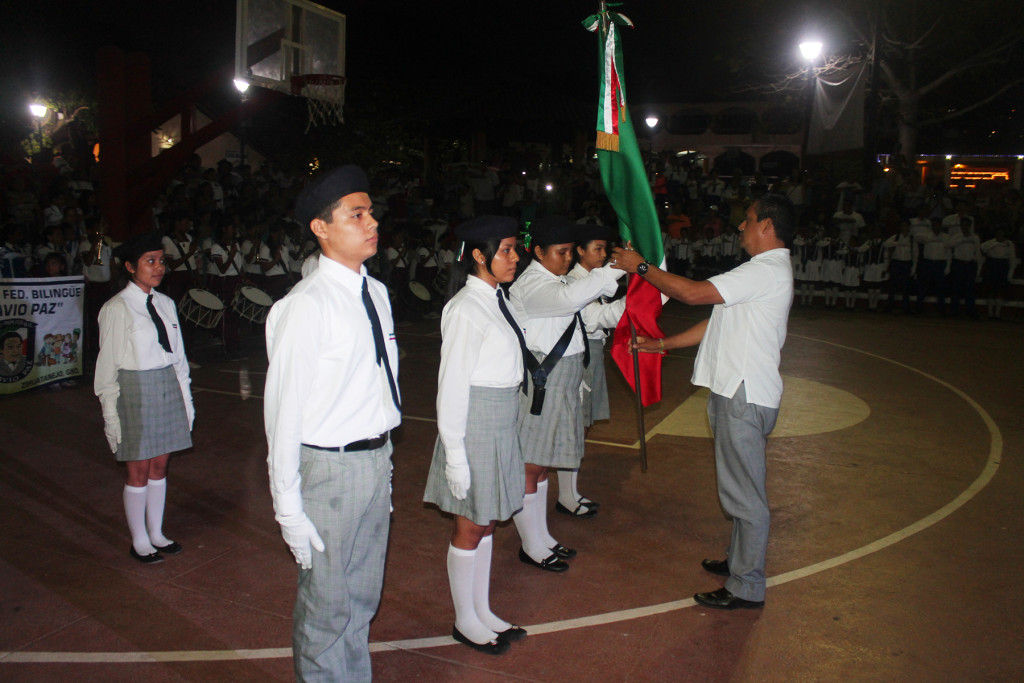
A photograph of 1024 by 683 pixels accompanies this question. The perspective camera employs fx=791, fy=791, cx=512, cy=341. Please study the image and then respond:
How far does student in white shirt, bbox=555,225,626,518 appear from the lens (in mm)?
5262

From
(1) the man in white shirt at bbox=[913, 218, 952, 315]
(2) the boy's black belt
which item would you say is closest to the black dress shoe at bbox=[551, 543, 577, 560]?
(2) the boy's black belt

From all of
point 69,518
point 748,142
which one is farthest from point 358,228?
point 748,142

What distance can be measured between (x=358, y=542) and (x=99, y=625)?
1.98 metres

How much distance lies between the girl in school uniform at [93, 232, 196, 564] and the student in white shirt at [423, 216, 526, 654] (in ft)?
6.29

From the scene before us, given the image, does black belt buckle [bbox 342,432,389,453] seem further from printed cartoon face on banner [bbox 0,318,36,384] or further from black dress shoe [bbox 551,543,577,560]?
printed cartoon face on banner [bbox 0,318,36,384]

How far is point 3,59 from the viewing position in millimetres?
17141

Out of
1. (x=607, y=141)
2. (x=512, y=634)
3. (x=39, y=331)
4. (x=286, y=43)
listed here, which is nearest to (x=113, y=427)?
(x=512, y=634)

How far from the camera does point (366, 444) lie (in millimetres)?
2869

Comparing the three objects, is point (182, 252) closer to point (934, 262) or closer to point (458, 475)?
point (458, 475)

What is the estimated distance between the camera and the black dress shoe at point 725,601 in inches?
167

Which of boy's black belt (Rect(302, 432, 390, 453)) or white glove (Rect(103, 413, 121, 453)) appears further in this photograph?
white glove (Rect(103, 413, 121, 453))

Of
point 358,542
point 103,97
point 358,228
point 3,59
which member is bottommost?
point 358,542

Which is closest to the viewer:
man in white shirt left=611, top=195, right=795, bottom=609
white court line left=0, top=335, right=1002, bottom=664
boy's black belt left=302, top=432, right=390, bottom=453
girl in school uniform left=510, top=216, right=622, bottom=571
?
boy's black belt left=302, top=432, right=390, bottom=453

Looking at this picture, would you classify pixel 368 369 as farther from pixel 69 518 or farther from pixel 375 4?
pixel 375 4
